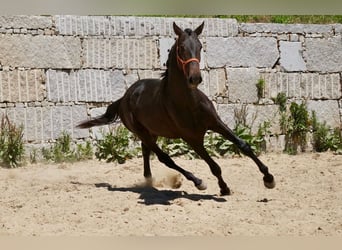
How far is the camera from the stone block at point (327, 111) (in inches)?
362

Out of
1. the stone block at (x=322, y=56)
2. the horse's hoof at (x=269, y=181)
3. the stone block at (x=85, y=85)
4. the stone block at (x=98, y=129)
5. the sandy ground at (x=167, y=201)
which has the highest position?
the stone block at (x=322, y=56)

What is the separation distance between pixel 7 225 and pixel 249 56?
5608 millimetres

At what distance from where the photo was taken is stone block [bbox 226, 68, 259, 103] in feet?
29.3

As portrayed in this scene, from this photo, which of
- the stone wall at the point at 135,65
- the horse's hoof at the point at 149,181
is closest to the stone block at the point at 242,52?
the stone wall at the point at 135,65

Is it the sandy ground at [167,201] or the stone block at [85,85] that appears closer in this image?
the sandy ground at [167,201]

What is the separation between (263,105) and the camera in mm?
9023

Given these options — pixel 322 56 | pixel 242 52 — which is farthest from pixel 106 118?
pixel 322 56

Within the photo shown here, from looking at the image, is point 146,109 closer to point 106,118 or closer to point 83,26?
point 106,118

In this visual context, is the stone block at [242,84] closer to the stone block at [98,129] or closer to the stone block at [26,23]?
the stone block at [98,129]

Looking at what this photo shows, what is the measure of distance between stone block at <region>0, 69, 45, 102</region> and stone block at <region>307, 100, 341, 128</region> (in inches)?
170

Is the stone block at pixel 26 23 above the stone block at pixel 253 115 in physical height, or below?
above

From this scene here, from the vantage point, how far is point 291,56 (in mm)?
9227

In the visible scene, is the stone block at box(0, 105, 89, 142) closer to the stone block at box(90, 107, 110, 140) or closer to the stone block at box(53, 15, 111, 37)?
the stone block at box(90, 107, 110, 140)

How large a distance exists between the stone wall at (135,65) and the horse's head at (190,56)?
3.43 metres
